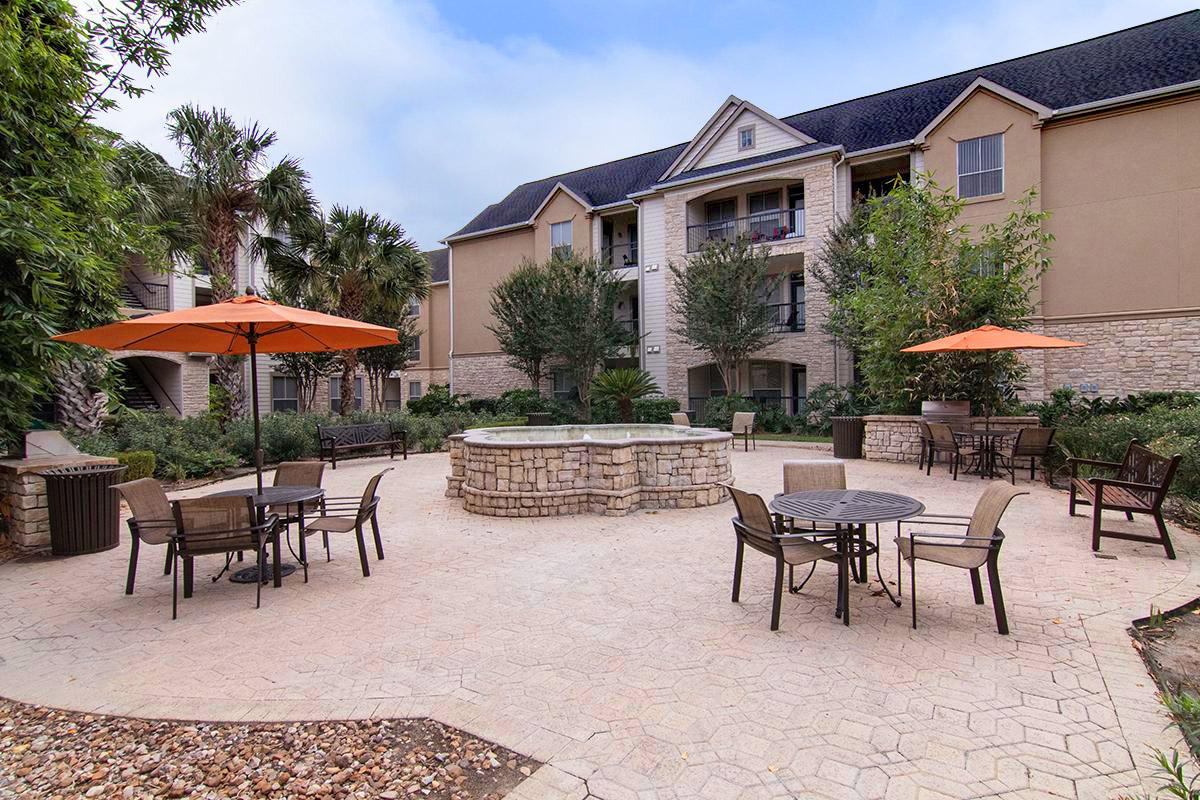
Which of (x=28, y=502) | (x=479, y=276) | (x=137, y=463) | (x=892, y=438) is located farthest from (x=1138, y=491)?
(x=479, y=276)

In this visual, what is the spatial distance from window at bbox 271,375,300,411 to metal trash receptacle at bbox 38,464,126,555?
20.2 m

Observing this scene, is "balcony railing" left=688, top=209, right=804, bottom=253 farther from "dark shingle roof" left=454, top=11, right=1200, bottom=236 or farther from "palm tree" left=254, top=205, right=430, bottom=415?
"palm tree" left=254, top=205, right=430, bottom=415

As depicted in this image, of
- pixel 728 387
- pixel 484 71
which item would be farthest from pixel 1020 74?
pixel 484 71

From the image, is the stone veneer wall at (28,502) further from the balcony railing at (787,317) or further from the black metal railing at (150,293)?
the balcony railing at (787,317)

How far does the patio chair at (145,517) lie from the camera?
206 inches

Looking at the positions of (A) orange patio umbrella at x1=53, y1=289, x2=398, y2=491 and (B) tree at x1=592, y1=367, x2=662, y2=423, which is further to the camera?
(B) tree at x1=592, y1=367, x2=662, y2=423

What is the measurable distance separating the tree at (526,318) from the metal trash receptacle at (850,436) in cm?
1137

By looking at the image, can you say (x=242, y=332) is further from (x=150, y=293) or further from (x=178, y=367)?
(x=150, y=293)

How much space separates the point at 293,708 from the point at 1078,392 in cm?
2001

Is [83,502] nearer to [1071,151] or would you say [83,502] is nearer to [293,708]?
[293,708]

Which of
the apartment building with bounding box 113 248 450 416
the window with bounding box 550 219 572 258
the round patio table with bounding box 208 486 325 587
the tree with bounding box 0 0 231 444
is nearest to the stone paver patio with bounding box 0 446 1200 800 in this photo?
the round patio table with bounding box 208 486 325 587

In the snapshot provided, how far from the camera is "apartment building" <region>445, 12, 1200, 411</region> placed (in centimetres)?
1567

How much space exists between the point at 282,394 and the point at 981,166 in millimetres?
27211

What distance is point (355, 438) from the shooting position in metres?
14.2
